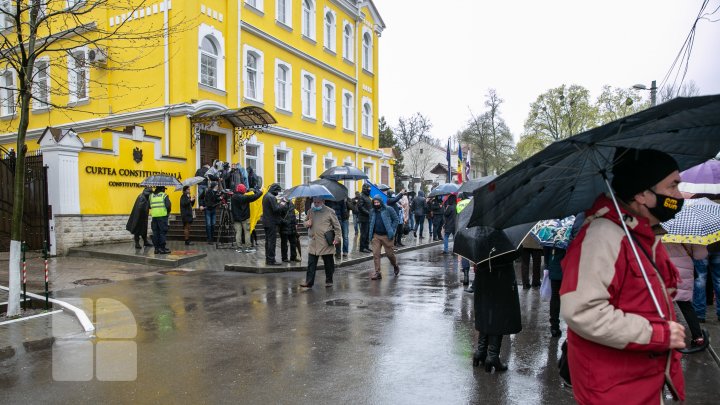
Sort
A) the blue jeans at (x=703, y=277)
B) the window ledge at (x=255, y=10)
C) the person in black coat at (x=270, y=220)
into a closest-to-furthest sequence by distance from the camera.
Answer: the blue jeans at (x=703, y=277), the person in black coat at (x=270, y=220), the window ledge at (x=255, y=10)

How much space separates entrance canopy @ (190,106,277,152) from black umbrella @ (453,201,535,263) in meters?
14.8

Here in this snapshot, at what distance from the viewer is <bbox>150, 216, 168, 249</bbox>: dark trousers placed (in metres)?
13.6

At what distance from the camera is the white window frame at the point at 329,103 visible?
89.6 feet

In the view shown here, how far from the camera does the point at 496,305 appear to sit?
5.01m

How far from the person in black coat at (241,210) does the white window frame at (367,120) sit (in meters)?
17.2

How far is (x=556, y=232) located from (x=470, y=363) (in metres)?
1.71

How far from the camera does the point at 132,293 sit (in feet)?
30.2

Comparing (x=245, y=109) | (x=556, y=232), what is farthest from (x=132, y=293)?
(x=245, y=109)

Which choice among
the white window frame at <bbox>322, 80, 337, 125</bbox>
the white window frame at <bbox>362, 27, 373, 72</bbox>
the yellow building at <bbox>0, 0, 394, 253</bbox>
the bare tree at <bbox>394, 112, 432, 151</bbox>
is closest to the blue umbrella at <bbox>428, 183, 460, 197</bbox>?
the yellow building at <bbox>0, 0, 394, 253</bbox>

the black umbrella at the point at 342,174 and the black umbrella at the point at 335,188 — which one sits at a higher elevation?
the black umbrella at the point at 342,174

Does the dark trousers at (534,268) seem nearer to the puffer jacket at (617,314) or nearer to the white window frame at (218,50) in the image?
the puffer jacket at (617,314)

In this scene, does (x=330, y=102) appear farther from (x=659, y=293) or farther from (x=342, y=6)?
(x=659, y=293)

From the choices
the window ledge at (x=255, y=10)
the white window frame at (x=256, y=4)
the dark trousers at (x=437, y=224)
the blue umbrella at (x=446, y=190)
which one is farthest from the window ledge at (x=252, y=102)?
the blue umbrella at (x=446, y=190)

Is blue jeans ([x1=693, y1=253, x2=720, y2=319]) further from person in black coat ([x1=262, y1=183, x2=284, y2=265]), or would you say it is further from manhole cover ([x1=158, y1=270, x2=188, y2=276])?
manhole cover ([x1=158, y1=270, x2=188, y2=276])
